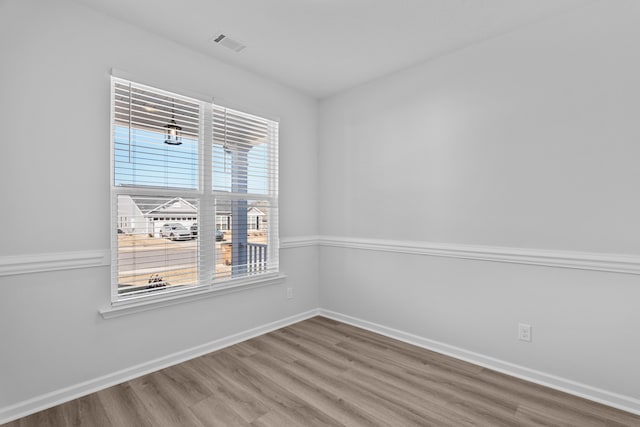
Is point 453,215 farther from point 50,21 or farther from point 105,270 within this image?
point 50,21

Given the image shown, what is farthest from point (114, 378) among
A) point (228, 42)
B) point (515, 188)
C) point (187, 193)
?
point (515, 188)

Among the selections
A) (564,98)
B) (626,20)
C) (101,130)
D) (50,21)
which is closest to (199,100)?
(101,130)

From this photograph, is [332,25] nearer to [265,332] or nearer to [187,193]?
[187,193]

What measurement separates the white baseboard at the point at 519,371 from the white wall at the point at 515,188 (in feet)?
0.14

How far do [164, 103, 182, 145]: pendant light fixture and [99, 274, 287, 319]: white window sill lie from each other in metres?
1.24

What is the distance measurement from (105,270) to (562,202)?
328 cm

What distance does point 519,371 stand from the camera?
2.42 m

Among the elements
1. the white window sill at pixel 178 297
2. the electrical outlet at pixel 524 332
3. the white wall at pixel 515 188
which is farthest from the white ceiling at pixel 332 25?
the electrical outlet at pixel 524 332

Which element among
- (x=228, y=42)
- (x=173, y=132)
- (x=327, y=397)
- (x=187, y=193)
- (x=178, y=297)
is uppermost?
(x=228, y=42)

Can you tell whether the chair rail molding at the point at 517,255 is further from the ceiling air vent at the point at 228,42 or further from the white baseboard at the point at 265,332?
the ceiling air vent at the point at 228,42

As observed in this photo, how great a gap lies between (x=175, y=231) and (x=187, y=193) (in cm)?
33

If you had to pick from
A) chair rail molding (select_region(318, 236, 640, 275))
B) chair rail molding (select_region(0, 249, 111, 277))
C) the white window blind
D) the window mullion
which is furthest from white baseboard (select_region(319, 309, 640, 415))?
chair rail molding (select_region(0, 249, 111, 277))

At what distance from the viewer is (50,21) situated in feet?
6.73

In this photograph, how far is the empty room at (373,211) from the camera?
2.00 metres
